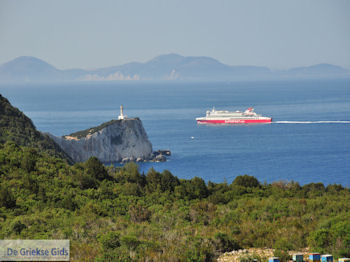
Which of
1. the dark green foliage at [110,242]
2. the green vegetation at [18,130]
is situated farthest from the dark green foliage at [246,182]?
the green vegetation at [18,130]

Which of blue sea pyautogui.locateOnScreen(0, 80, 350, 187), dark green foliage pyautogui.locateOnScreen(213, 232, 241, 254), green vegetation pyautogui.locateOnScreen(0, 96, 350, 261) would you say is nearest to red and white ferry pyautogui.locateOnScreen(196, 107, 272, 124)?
blue sea pyautogui.locateOnScreen(0, 80, 350, 187)

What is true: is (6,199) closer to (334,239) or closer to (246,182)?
(334,239)

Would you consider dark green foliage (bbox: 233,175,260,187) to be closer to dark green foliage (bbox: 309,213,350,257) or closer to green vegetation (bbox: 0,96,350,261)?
green vegetation (bbox: 0,96,350,261)

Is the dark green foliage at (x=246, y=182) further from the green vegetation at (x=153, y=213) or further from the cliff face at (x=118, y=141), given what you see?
the cliff face at (x=118, y=141)

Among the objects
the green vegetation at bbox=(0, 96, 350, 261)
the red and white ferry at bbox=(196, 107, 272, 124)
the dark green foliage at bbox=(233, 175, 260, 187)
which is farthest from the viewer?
the red and white ferry at bbox=(196, 107, 272, 124)

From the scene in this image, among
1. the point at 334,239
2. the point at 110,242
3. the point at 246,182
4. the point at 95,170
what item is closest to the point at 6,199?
the point at 95,170

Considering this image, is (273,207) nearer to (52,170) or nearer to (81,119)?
(52,170)

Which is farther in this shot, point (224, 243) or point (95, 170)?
point (95, 170)

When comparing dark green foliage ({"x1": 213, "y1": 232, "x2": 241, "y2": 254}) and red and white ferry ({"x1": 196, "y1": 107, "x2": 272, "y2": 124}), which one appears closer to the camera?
dark green foliage ({"x1": 213, "y1": 232, "x2": 241, "y2": 254})

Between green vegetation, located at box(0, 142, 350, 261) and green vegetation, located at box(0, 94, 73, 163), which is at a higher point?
green vegetation, located at box(0, 94, 73, 163)
